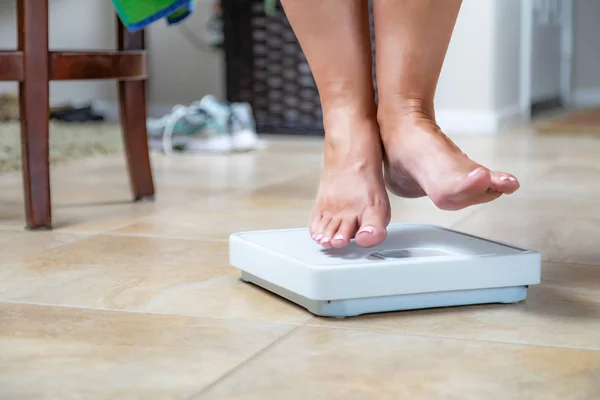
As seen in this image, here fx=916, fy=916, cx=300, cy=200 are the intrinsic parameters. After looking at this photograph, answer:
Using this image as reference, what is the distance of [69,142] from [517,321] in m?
2.12

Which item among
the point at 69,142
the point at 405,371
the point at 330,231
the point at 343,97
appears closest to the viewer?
the point at 405,371

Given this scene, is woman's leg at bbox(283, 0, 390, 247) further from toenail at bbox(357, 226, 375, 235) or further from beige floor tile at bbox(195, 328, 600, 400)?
beige floor tile at bbox(195, 328, 600, 400)

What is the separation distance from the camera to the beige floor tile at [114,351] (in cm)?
70

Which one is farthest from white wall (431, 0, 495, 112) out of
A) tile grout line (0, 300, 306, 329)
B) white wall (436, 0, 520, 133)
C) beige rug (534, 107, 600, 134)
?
tile grout line (0, 300, 306, 329)

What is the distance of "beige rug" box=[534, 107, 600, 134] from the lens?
318 cm

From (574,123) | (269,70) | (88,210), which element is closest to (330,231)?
(88,210)

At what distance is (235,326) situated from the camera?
87 centimetres

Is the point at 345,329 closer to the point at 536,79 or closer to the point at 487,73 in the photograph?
the point at 487,73

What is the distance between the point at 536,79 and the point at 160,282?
10.3 ft

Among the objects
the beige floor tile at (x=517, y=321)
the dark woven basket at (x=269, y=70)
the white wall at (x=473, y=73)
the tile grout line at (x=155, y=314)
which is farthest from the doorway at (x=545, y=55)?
the tile grout line at (x=155, y=314)

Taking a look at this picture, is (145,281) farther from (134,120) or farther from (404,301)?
(134,120)

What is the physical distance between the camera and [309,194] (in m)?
1.83

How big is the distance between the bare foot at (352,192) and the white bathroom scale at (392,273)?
21 mm

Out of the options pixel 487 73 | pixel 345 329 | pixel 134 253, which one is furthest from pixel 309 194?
pixel 487 73
